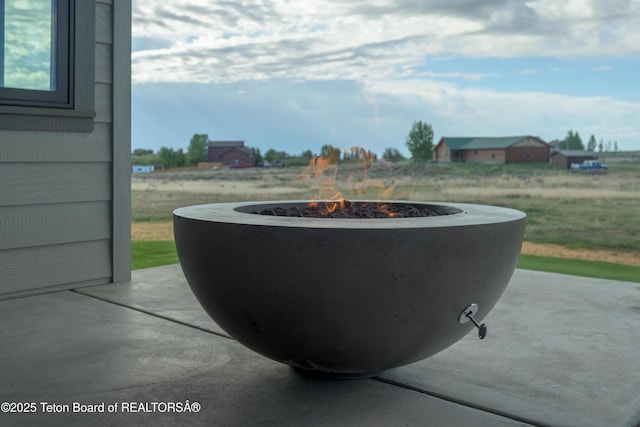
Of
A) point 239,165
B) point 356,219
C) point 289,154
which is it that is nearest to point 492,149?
point 289,154

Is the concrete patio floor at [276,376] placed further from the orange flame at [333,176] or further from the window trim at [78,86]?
the window trim at [78,86]

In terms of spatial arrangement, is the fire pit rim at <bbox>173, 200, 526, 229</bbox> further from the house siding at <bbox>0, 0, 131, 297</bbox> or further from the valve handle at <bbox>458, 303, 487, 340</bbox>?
the house siding at <bbox>0, 0, 131, 297</bbox>

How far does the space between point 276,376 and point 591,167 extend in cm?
708

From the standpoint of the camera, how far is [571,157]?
26.0 feet

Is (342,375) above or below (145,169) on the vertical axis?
below

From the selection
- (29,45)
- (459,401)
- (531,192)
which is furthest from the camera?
(531,192)

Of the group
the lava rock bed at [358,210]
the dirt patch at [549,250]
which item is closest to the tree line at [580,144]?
the dirt patch at [549,250]

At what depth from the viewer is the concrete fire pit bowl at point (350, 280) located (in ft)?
4.50

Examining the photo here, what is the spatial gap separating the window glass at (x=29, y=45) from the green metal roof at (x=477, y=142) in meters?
5.64

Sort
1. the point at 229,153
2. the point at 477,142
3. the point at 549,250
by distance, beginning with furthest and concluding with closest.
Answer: the point at 229,153, the point at 477,142, the point at 549,250

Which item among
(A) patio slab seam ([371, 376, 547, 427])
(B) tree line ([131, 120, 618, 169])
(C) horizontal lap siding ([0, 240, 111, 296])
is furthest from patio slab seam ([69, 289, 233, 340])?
(B) tree line ([131, 120, 618, 169])

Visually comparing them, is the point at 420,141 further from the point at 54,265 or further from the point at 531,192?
the point at 54,265

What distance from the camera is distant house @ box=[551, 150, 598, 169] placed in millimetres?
7891

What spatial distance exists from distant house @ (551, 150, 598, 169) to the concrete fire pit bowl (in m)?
6.94
